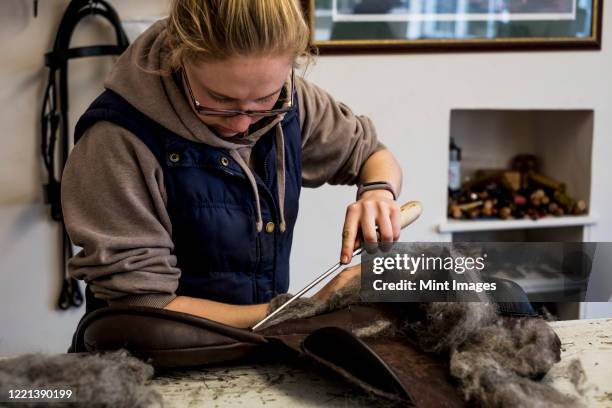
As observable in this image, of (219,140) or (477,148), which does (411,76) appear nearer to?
(477,148)

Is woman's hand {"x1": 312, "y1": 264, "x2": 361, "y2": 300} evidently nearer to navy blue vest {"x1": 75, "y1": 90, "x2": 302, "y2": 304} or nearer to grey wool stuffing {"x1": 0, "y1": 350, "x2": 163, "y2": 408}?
navy blue vest {"x1": 75, "y1": 90, "x2": 302, "y2": 304}

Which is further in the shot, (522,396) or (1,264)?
(1,264)

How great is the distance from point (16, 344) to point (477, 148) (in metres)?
1.73

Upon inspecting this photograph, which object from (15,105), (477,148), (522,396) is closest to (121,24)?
(15,105)

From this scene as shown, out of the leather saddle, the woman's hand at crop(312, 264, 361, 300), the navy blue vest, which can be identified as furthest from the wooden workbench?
the navy blue vest

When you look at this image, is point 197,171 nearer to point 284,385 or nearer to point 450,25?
point 284,385

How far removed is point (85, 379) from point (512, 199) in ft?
6.22

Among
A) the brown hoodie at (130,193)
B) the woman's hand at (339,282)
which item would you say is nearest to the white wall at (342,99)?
the brown hoodie at (130,193)

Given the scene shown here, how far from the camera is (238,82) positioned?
0.95 meters

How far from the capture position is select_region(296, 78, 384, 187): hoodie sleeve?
51.6 inches

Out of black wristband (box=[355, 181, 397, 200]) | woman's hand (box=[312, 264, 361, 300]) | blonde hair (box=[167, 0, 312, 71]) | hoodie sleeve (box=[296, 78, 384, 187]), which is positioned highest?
blonde hair (box=[167, 0, 312, 71])

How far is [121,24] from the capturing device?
1.92 m

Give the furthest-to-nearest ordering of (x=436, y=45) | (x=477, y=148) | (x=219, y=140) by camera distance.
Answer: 1. (x=477, y=148)
2. (x=436, y=45)
3. (x=219, y=140)

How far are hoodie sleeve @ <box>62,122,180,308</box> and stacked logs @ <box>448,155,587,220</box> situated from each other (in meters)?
1.47
